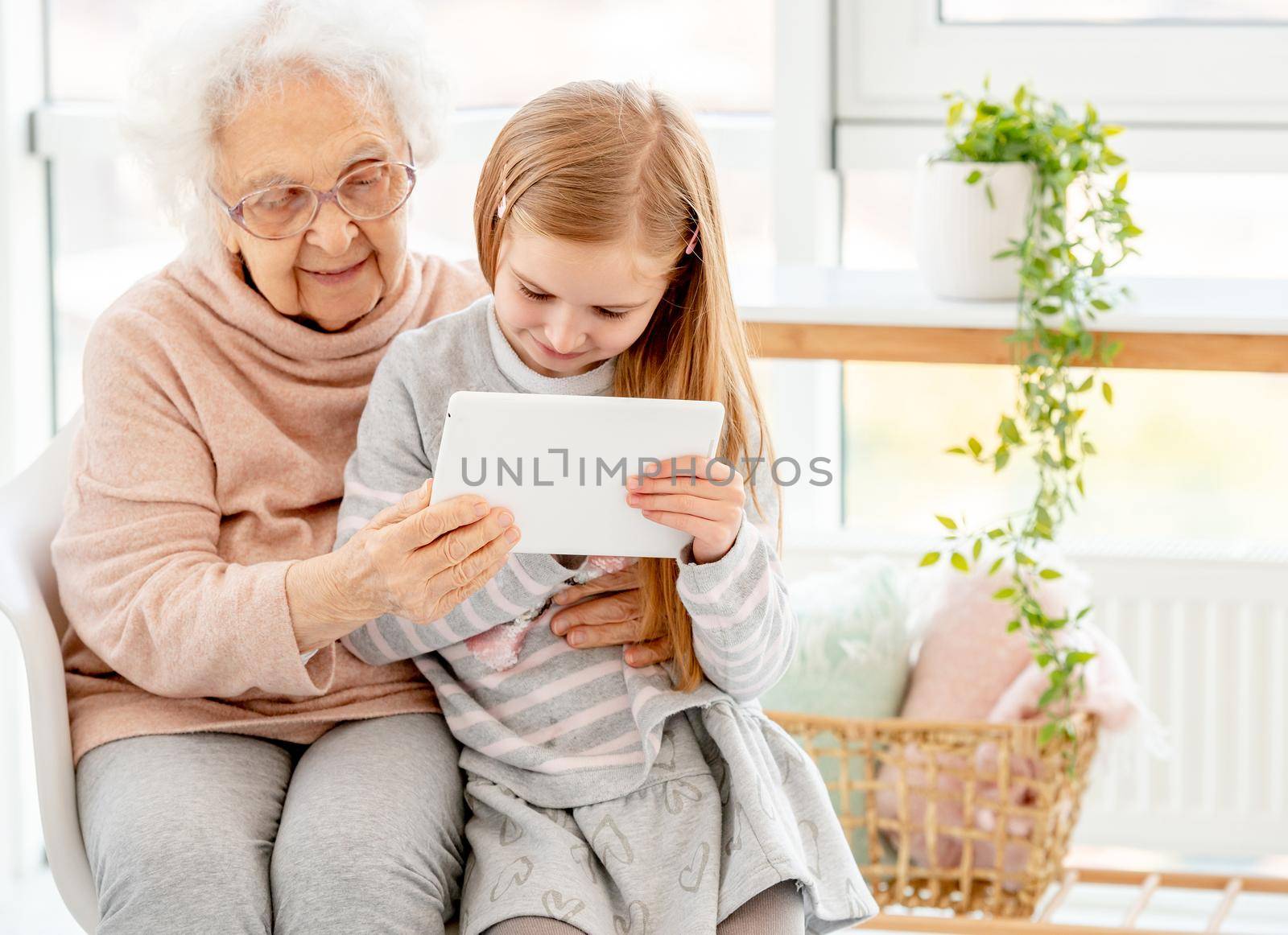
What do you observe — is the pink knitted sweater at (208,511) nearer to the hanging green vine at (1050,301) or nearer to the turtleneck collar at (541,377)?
the turtleneck collar at (541,377)

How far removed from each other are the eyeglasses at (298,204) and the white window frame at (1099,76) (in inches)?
42.0

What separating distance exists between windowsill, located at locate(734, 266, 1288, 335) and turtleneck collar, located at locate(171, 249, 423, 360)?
1.56 feet

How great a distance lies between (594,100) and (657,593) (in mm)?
461

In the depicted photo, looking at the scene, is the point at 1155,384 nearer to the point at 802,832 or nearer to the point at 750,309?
the point at 750,309

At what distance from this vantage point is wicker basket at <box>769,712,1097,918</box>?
71.9 inches

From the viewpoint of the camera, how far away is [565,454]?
120 cm

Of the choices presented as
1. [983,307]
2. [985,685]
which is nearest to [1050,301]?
[983,307]

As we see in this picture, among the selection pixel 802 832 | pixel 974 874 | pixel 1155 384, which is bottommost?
pixel 974 874

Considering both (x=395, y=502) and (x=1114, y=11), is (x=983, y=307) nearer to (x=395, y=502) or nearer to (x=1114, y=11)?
(x=1114, y=11)

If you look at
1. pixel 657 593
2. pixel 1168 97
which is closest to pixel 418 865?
pixel 657 593

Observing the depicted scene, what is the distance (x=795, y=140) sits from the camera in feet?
7.45

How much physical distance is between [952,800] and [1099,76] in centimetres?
113

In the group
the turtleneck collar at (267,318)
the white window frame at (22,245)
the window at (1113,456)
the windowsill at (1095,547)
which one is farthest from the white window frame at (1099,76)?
the white window frame at (22,245)

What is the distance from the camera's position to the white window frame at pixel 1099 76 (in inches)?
86.4
